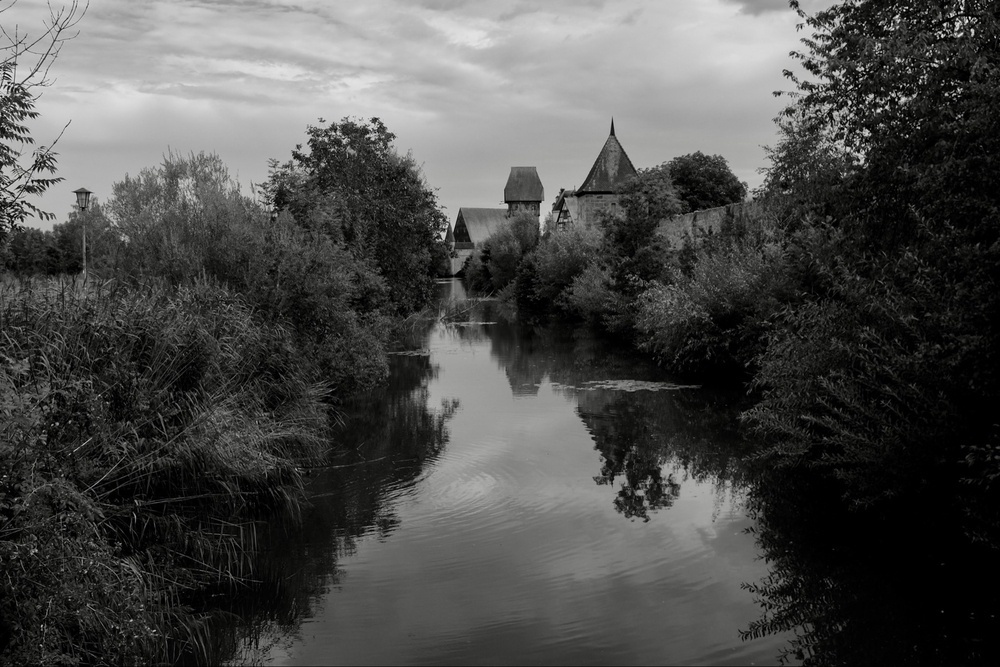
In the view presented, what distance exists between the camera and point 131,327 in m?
7.82

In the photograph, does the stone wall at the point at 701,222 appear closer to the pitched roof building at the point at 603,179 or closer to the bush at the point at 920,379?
the bush at the point at 920,379

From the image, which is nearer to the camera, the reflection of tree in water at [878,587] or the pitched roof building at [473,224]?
the reflection of tree in water at [878,587]

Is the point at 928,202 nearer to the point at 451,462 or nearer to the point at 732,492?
the point at 732,492

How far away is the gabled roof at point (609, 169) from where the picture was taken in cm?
6147

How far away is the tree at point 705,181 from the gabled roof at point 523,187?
3517 cm

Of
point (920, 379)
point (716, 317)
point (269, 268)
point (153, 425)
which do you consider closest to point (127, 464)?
point (153, 425)

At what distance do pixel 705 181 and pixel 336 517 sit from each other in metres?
49.2

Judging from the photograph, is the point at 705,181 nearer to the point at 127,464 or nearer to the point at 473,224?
the point at 473,224

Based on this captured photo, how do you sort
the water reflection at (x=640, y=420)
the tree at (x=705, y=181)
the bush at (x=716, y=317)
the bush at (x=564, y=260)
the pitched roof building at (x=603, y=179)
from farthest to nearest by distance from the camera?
the pitched roof building at (x=603, y=179), the tree at (x=705, y=181), the bush at (x=564, y=260), the bush at (x=716, y=317), the water reflection at (x=640, y=420)

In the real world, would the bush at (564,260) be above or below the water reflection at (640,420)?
above

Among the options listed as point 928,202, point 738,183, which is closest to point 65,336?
point 928,202

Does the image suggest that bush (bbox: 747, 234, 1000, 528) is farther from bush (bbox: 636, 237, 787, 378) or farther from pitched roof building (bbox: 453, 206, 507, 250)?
pitched roof building (bbox: 453, 206, 507, 250)

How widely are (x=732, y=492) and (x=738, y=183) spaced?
49.0m

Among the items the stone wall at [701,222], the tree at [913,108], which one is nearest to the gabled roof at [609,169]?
the stone wall at [701,222]
